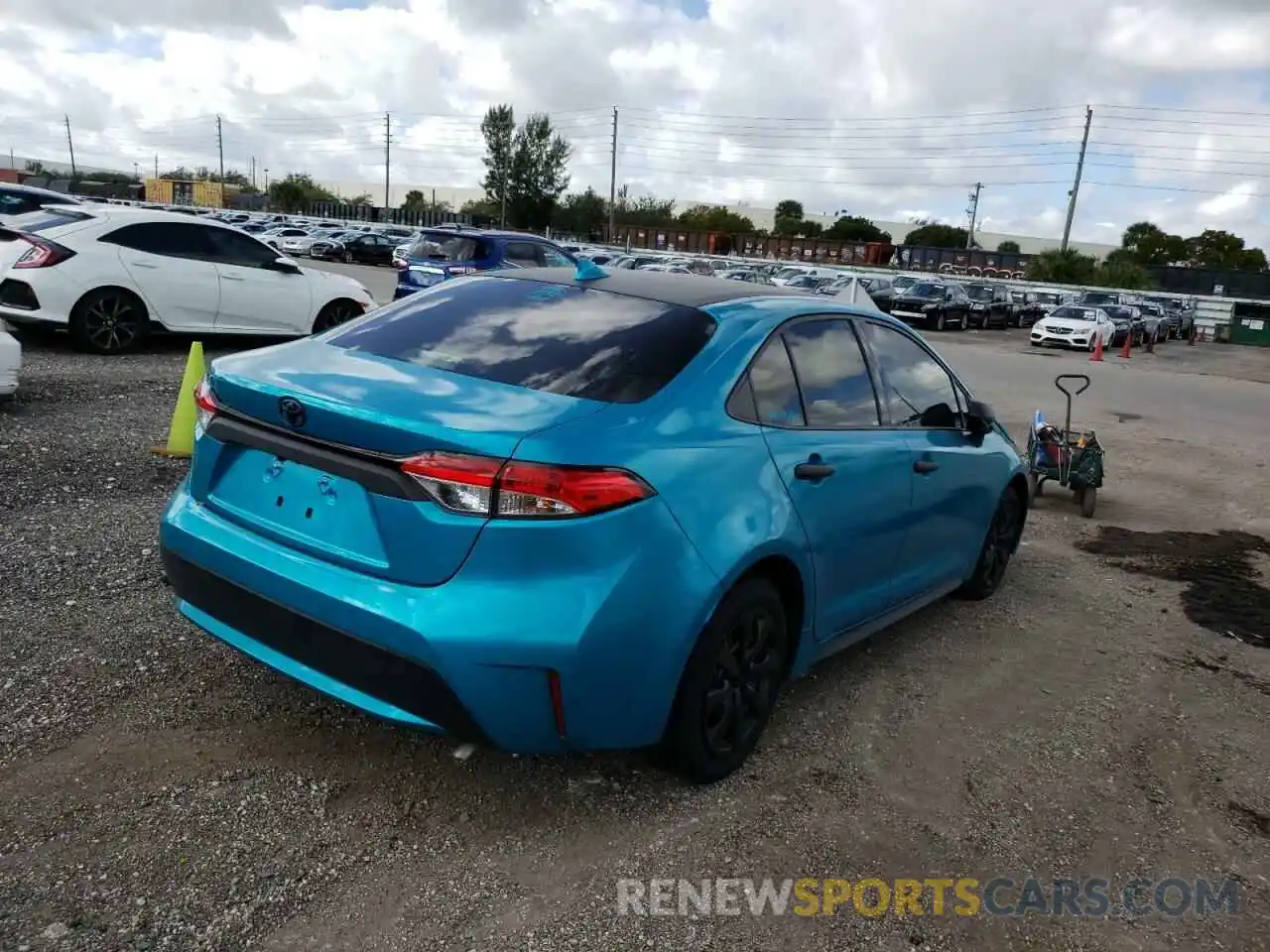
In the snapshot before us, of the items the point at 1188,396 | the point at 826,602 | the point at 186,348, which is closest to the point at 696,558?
the point at 826,602

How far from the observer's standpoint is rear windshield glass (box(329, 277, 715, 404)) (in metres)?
3.24

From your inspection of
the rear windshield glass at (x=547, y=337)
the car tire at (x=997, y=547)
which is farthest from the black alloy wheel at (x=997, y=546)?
the rear windshield glass at (x=547, y=337)

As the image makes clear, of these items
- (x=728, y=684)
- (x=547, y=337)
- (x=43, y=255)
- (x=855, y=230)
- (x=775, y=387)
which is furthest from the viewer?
(x=855, y=230)

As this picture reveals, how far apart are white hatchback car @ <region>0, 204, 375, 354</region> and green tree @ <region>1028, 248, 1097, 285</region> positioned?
54214mm

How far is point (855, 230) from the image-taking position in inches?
4178

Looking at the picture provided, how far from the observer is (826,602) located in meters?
3.76

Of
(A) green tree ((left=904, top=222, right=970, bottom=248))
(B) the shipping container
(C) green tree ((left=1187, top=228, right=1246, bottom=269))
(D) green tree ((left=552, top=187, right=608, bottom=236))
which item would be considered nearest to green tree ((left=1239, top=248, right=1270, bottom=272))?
(C) green tree ((left=1187, top=228, right=1246, bottom=269))

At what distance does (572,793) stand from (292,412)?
58.2 inches

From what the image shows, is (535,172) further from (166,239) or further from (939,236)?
(166,239)

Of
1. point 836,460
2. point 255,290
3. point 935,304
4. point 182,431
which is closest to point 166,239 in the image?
point 255,290

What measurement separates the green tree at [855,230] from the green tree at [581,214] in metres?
23.4

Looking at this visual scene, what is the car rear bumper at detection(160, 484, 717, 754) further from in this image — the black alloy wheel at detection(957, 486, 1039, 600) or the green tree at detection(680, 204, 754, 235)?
the green tree at detection(680, 204, 754, 235)

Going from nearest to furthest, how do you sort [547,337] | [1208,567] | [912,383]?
[547,337] → [912,383] → [1208,567]

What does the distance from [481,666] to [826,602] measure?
149cm
